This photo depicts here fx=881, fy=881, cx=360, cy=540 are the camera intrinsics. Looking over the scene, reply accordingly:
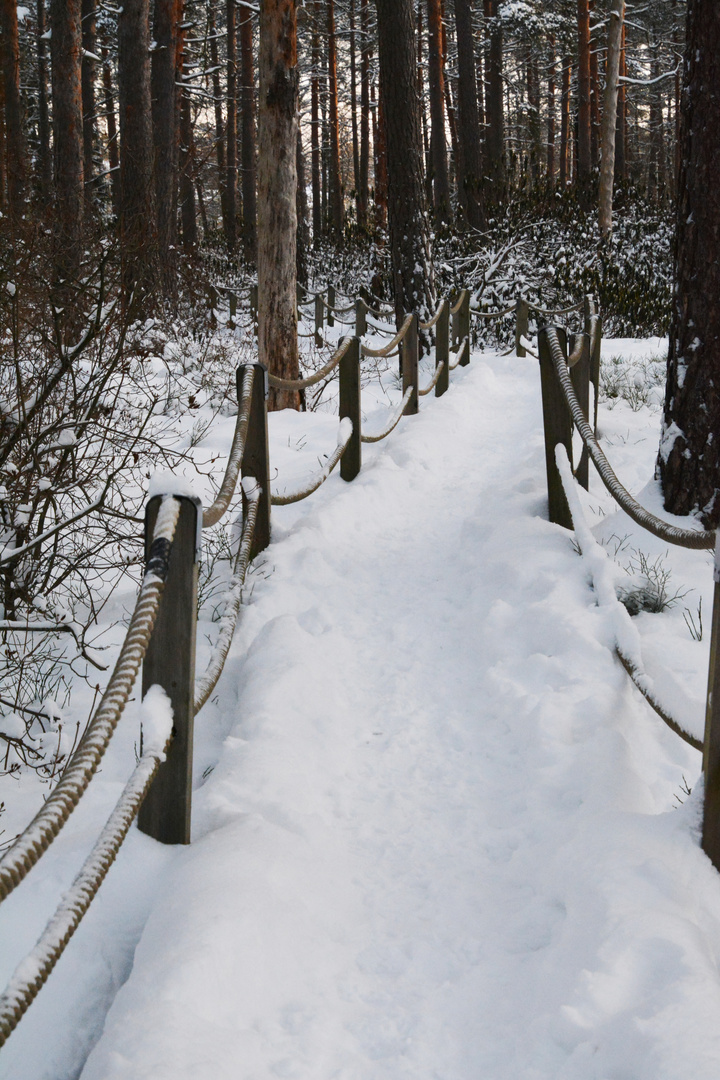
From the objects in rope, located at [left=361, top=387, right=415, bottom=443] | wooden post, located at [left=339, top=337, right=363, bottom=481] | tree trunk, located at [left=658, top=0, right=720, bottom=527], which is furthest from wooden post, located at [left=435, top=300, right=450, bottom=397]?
tree trunk, located at [left=658, top=0, right=720, bottom=527]

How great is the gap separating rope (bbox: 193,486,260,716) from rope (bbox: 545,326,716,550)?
1478mm

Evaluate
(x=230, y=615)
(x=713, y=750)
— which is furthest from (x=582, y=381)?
(x=713, y=750)

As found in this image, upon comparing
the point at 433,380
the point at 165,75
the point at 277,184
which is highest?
the point at 165,75

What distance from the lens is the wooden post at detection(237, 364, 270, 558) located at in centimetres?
429

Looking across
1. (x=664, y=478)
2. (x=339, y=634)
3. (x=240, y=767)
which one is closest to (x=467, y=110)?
(x=664, y=478)

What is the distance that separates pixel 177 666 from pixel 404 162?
8481 mm

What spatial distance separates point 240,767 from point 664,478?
9.31 ft

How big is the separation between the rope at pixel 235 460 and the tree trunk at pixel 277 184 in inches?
121

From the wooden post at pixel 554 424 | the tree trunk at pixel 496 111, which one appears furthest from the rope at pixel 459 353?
the tree trunk at pixel 496 111

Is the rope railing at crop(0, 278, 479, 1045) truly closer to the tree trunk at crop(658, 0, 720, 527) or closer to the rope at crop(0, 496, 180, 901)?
the rope at crop(0, 496, 180, 901)

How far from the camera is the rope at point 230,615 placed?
288cm

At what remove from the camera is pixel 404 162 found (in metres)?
9.56

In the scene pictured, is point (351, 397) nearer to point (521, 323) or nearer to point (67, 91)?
point (521, 323)

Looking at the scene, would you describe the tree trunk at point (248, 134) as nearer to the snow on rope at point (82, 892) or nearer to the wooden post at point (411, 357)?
the wooden post at point (411, 357)
